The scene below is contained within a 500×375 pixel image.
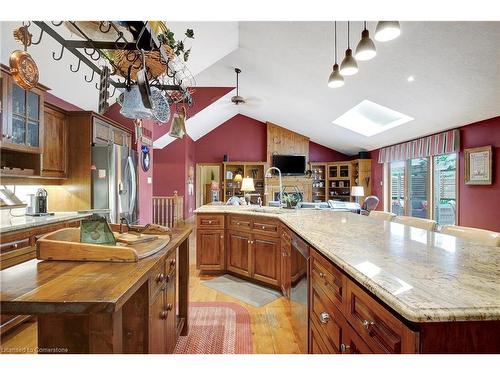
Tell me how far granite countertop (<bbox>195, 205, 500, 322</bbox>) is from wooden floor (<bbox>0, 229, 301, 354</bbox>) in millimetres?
895

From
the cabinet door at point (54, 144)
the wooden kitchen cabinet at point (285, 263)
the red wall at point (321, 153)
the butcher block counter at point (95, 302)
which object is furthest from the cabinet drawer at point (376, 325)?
the red wall at point (321, 153)

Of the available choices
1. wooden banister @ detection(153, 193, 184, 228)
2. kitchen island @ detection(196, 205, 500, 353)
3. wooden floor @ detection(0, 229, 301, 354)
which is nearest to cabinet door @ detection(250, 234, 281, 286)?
wooden floor @ detection(0, 229, 301, 354)

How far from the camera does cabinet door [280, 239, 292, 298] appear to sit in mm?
2302

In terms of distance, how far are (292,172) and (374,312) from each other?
8.15 meters

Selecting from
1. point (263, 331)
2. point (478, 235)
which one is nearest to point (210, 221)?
point (263, 331)

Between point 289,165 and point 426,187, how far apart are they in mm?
4120

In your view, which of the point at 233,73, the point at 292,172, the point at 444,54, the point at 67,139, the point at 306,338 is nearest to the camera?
the point at 306,338

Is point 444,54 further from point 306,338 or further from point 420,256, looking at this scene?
point 306,338

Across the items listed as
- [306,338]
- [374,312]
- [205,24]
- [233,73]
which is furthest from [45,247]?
[233,73]

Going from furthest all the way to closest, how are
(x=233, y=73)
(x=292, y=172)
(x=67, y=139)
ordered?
(x=292, y=172) → (x=233, y=73) → (x=67, y=139)

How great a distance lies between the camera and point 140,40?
1.23m

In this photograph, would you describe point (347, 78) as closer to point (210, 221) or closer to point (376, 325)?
point (210, 221)

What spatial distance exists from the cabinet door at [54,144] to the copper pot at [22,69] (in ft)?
5.11

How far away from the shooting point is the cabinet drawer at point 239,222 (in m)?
3.03
